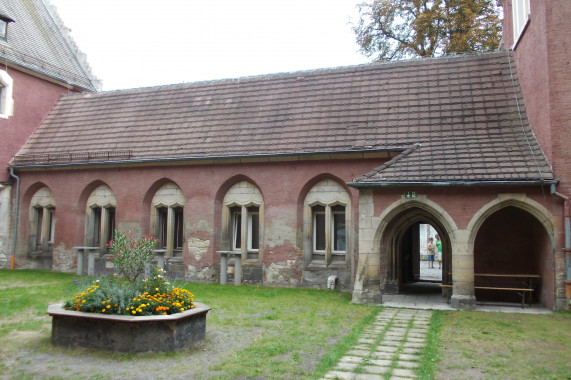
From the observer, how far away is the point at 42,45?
74.7 feet

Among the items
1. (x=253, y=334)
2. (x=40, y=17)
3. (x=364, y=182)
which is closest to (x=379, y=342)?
(x=253, y=334)

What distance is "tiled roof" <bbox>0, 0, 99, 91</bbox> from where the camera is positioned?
825 inches

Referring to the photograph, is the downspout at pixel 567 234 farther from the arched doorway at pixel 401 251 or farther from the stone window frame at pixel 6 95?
the stone window frame at pixel 6 95

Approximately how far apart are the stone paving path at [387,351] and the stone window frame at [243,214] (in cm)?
696

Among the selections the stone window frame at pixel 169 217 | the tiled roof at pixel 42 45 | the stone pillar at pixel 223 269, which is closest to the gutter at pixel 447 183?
the stone pillar at pixel 223 269

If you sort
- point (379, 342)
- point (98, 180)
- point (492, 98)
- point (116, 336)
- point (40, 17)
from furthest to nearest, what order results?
point (40, 17), point (98, 180), point (492, 98), point (379, 342), point (116, 336)

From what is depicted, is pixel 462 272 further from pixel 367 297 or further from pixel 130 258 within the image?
pixel 130 258

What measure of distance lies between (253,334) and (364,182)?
5366 millimetres

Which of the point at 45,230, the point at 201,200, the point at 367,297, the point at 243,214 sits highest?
the point at 201,200

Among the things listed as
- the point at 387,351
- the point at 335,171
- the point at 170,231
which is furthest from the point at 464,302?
the point at 170,231

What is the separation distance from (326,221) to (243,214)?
9.74 ft

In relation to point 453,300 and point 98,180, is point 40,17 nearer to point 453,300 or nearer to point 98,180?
point 98,180

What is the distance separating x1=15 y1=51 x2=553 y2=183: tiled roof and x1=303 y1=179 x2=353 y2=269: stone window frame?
1.45m

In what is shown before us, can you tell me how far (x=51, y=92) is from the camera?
880 inches
